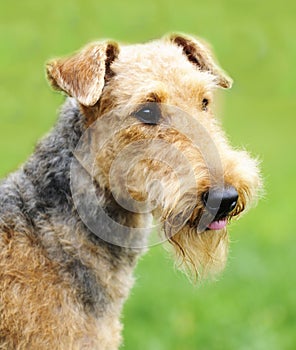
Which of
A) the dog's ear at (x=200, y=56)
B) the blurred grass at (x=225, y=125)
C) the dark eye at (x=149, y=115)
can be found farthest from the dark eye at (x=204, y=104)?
the blurred grass at (x=225, y=125)

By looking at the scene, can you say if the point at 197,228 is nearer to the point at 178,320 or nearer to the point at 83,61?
the point at 83,61

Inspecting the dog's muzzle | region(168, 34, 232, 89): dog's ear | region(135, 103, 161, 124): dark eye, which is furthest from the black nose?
region(168, 34, 232, 89): dog's ear

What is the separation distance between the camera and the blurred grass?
6.84 metres

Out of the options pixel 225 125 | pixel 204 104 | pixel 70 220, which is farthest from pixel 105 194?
pixel 225 125

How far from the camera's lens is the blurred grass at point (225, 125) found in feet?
22.5

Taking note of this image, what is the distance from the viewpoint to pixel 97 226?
4.65 m

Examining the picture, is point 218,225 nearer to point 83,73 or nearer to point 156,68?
point 156,68

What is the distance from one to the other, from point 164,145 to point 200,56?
3.38 feet

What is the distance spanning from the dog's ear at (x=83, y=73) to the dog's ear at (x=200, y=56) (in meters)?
0.66

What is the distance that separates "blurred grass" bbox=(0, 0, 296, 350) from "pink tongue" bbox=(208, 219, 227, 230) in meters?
2.34

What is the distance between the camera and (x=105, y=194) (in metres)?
4.65

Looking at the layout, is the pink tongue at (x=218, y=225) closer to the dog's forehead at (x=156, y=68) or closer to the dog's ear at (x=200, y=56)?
the dog's forehead at (x=156, y=68)

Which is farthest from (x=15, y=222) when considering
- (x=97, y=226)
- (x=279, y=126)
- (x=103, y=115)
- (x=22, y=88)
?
(x=279, y=126)

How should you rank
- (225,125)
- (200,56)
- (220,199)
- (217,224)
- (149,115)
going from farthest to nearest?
(225,125) < (200,56) < (149,115) < (217,224) < (220,199)
